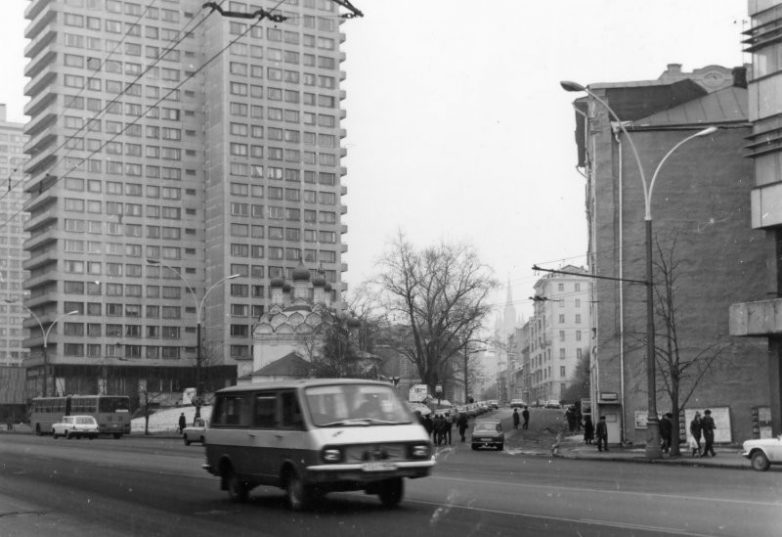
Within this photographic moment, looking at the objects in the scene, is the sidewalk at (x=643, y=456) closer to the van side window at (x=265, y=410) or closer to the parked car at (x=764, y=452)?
the parked car at (x=764, y=452)

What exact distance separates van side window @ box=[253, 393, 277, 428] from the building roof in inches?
1366

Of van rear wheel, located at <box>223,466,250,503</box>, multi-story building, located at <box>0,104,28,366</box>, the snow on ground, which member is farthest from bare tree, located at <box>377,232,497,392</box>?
multi-story building, located at <box>0,104,28,366</box>

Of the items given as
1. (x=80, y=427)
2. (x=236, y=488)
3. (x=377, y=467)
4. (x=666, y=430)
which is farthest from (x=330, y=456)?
(x=80, y=427)

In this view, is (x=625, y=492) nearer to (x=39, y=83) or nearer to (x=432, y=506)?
(x=432, y=506)

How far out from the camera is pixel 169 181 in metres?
132

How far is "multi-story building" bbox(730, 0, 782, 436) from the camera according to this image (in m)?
38.7

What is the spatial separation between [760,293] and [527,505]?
34.8 m

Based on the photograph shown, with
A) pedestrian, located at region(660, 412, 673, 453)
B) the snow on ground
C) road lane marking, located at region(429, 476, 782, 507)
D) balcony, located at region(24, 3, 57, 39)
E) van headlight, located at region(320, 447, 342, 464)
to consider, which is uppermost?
balcony, located at region(24, 3, 57, 39)

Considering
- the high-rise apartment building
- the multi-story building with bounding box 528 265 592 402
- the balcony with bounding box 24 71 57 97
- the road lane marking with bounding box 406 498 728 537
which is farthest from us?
the multi-story building with bounding box 528 265 592 402

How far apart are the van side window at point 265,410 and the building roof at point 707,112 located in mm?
34696

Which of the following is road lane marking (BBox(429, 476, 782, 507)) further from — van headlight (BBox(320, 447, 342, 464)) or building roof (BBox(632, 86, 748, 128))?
building roof (BBox(632, 86, 748, 128))

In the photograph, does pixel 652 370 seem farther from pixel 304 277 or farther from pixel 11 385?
pixel 11 385

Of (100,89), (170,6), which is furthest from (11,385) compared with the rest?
(170,6)

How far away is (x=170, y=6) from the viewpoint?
429ft
